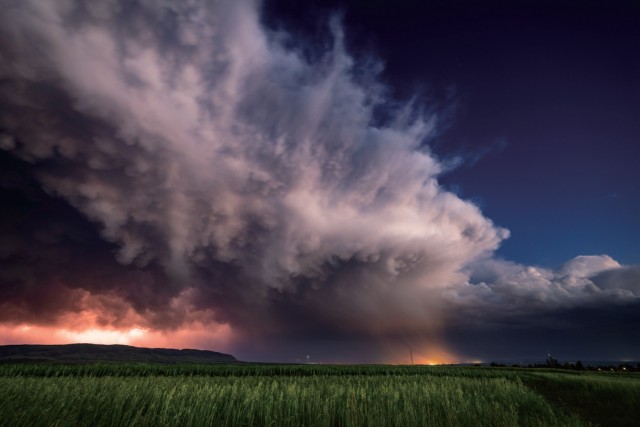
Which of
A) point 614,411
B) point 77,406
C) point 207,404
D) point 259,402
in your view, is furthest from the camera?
point 614,411

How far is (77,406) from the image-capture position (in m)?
6.43

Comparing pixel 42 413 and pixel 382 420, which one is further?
pixel 382 420

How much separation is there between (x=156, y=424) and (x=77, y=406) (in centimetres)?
188

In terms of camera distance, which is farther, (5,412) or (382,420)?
(382,420)

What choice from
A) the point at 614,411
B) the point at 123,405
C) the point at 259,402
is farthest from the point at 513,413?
the point at 614,411

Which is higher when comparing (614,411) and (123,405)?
(123,405)

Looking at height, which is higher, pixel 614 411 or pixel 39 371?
pixel 39 371

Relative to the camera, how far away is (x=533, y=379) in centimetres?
2961

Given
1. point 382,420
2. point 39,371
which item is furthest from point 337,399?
point 39,371

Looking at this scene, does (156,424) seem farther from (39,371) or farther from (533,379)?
(39,371)

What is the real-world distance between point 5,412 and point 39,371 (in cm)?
3565

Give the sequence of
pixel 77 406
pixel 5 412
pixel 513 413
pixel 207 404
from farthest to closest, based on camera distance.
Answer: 1. pixel 513 413
2. pixel 207 404
3. pixel 77 406
4. pixel 5 412

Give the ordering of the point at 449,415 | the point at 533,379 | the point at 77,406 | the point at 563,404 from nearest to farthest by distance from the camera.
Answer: the point at 77,406 → the point at 449,415 → the point at 563,404 → the point at 533,379

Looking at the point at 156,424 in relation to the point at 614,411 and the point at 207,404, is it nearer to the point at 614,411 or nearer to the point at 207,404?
the point at 207,404
